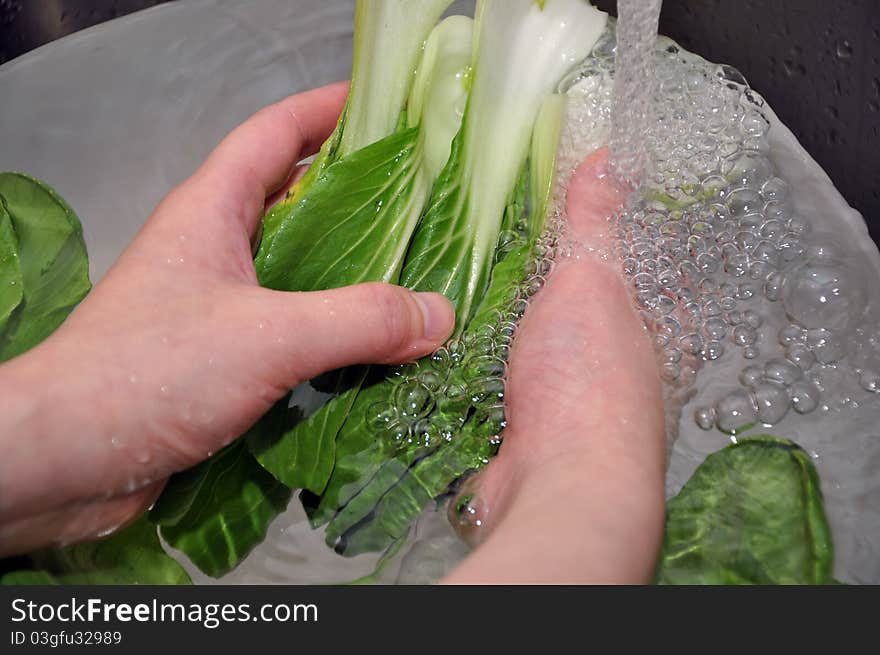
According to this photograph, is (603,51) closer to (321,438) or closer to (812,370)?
→ (812,370)

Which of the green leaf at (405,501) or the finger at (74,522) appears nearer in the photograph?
the finger at (74,522)

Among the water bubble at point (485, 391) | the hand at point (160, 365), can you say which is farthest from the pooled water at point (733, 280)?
the hand at point (160, 365)

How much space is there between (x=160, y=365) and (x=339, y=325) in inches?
4.5

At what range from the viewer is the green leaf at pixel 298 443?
59cm

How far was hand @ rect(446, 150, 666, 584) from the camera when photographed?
433 millimetres

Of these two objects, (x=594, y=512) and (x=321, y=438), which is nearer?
(x=594, y=512)

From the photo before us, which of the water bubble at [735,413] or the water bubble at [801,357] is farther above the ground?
the water bubble at [801,357]

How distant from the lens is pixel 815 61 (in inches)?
32.9

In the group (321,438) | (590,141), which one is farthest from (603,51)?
(321,438)

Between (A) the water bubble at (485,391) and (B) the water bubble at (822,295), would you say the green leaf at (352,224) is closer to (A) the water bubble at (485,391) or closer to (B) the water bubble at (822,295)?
(A) the water bubble at (485,391)

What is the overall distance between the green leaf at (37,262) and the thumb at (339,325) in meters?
0.25
